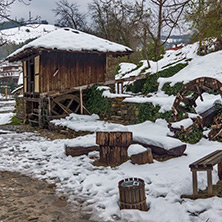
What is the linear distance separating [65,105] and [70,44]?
370 cm

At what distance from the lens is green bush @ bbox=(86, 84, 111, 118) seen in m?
12.2

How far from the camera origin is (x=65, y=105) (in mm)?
14820

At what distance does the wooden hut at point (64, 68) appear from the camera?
13.2m

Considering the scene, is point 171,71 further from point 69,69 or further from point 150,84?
point 69,69

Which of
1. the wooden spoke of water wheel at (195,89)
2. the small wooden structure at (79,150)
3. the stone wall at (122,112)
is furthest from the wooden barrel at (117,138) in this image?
the stone wall at (122,112)

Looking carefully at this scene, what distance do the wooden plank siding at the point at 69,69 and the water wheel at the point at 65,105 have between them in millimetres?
592

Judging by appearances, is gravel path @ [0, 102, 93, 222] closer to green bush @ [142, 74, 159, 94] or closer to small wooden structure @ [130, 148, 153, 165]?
small wooden structure @ [130, 148, 153, 165]

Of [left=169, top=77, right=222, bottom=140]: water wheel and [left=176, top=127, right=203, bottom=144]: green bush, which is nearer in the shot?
[left=169, top=77, right=222, bottom=140]: water wheel

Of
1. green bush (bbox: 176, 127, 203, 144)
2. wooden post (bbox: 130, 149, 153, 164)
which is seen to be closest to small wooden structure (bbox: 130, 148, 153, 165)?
wooden post (bbox: 130, 149, 153, 164)

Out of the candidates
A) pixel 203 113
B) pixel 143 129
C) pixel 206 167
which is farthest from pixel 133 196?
pixel 143 129

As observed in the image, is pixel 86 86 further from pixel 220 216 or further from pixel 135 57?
pixel 135 57

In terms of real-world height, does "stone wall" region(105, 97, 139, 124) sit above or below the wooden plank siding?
below

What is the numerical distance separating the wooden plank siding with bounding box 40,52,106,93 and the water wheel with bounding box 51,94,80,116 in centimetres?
59

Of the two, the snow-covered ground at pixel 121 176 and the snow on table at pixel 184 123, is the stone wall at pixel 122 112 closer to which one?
the snow-covered ground at pixel 121 176
